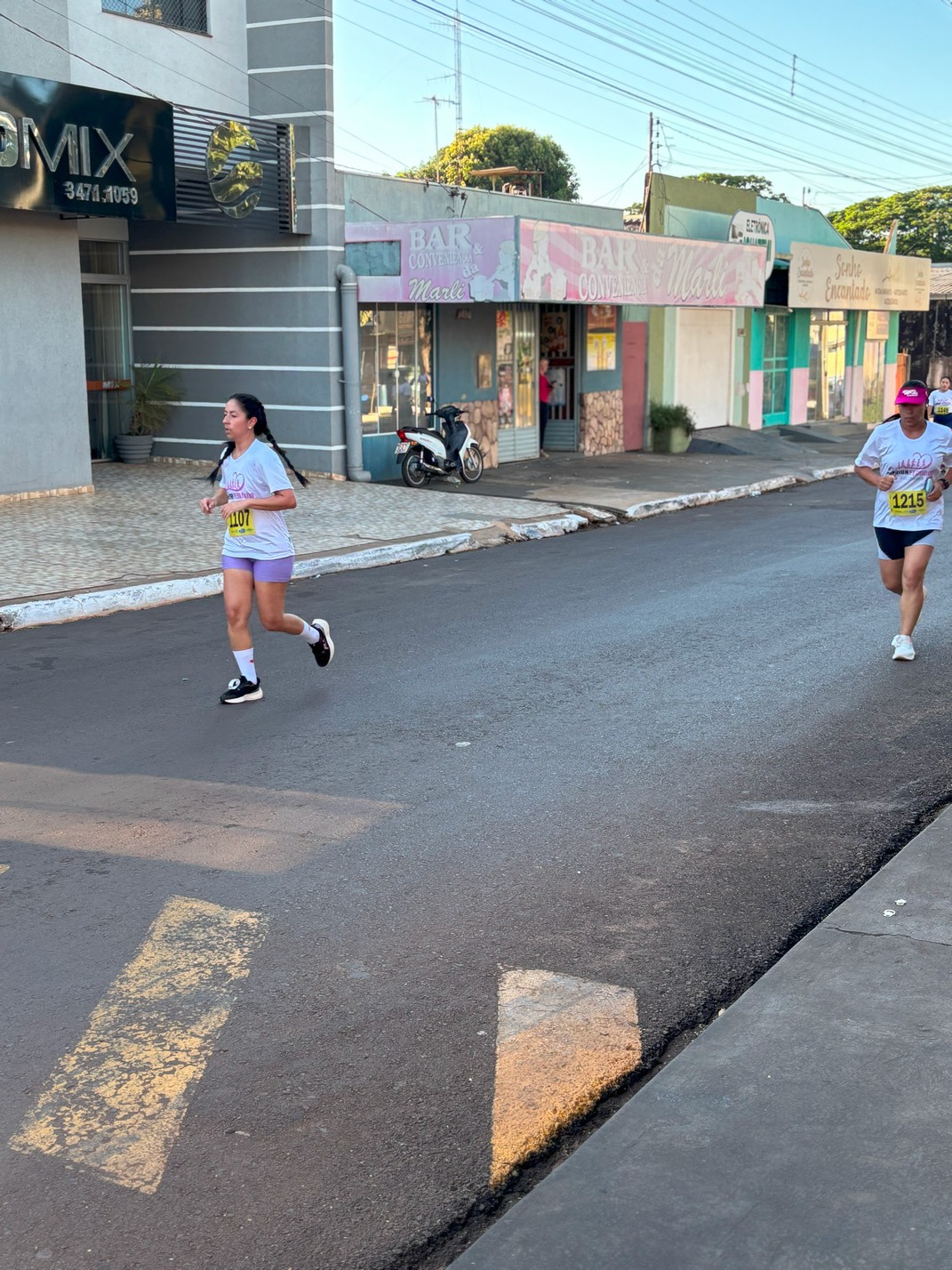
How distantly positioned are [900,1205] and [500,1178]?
36.5 inches

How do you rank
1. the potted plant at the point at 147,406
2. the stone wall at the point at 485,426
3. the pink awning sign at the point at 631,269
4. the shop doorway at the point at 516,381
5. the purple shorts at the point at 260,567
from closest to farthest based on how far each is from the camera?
the purple shorts at the point at 260,567 → the pink awning sign at the point at 631,269 → the potted plant at the point at 147,406 → the stone wall at the point at 485,426 → the shop doorway at the point at 516,381

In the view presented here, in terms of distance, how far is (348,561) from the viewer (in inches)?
531

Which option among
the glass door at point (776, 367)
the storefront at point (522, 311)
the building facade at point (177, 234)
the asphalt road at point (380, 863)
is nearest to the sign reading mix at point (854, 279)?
the glass door at point (776, 367)

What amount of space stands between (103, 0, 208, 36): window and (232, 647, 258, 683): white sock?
43.4 ft

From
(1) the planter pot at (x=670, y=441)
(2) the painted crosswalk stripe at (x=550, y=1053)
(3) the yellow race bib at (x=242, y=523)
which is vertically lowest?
(2) the painted crosswalk stripe at (x=550, y=1053)

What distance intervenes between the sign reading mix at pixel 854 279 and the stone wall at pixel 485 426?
1079 centimetres

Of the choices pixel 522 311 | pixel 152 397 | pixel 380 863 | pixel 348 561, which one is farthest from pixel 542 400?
pixel 380 863

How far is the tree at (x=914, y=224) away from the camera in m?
74.8

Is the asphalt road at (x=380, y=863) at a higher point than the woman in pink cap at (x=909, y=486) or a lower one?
lower

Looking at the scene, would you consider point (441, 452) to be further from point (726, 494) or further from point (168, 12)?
point (168, 12)

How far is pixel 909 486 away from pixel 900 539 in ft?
1.19

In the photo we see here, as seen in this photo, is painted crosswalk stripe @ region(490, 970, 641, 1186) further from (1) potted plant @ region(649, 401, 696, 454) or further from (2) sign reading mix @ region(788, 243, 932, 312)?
(2) sign reading mix @ region(788, 243, 932, 312)

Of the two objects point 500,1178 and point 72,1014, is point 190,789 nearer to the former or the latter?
point 72,1014

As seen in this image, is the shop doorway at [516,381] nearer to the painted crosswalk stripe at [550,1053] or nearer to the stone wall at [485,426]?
the stone wall at [485,426]
